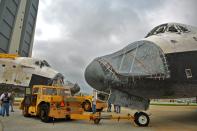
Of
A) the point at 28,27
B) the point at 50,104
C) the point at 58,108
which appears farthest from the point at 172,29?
the point at 28,27

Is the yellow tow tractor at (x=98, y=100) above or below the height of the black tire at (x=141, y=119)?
above

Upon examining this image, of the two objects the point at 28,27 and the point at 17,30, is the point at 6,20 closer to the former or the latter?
the point at 17,30

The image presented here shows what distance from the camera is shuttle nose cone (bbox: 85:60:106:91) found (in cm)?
1174

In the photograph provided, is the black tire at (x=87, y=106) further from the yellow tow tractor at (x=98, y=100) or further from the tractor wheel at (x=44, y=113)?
the tractor wheel at (x=44, y=113)

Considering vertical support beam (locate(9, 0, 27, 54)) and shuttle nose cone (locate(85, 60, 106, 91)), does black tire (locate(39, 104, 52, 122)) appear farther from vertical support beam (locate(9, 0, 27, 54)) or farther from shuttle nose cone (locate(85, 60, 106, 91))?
vertical support beam (locate(9, 0, 27, 54))

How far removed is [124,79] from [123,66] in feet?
2.03

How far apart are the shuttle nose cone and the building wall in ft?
110

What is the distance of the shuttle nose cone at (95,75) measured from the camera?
38.5 feet

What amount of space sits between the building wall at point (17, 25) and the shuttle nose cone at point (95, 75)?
33530 mm

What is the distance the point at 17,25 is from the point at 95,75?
42.8 meters

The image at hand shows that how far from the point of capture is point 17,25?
51188 millimetres

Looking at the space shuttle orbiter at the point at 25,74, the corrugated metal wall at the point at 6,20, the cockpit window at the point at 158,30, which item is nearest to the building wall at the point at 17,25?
the corrugated metal wall at the point at 6,20

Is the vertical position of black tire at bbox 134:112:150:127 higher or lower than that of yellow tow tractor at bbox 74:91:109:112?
lower

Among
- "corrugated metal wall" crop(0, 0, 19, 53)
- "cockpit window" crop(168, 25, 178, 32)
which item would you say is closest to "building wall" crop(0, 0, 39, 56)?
"corrugated metal wall" crop(0, 0, 19, 53)
